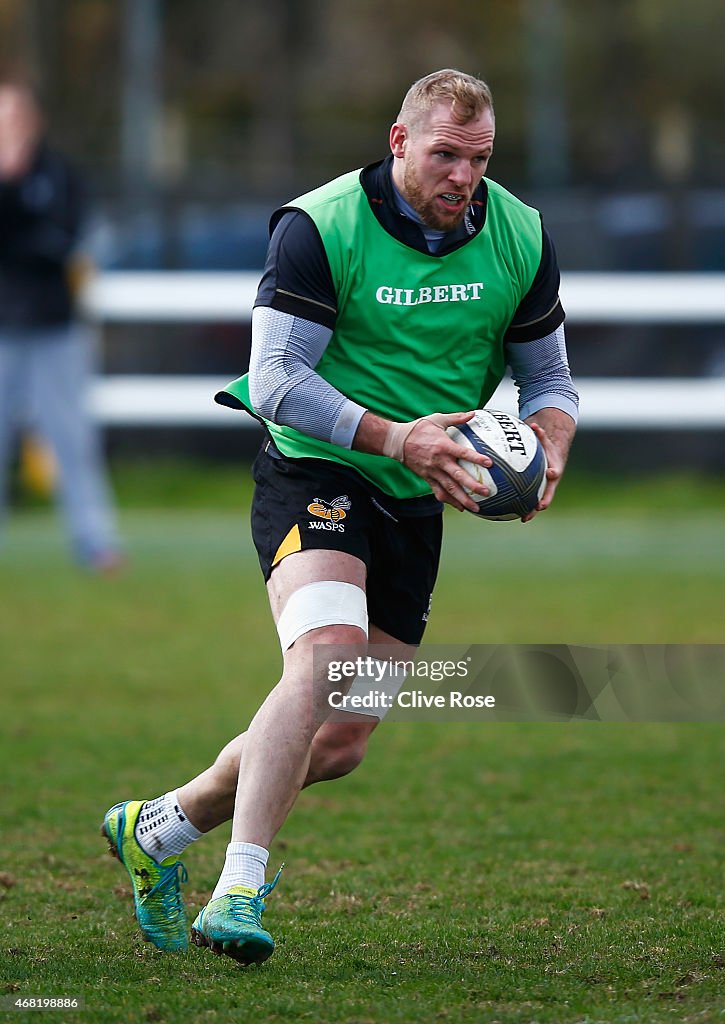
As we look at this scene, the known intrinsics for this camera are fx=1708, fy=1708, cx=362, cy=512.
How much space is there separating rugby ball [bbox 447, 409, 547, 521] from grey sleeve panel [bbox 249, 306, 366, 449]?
0.96 feet

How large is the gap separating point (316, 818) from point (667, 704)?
1.35 metres

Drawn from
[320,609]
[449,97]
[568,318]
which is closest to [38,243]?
[568,318]

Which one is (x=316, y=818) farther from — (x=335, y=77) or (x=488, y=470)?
(x=335, y=77)

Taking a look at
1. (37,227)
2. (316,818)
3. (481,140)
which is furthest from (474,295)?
(37,227)

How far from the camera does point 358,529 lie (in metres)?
4.62

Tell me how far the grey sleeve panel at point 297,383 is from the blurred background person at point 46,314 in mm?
7299

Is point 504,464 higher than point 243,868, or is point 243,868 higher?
point 504,464

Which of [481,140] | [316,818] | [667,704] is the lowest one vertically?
[316,818]

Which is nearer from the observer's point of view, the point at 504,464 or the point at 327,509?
the point at 504,464

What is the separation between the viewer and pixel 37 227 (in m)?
11.6

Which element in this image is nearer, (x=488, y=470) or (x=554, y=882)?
(x=488, y=470)

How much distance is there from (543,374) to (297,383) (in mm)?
860

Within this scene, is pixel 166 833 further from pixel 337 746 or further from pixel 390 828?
pixel 390 828

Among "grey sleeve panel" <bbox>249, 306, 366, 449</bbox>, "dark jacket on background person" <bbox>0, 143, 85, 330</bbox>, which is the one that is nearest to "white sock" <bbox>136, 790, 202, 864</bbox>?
"grey sleeve panel" <bbox>249, 306, 366, 449</bbox>
